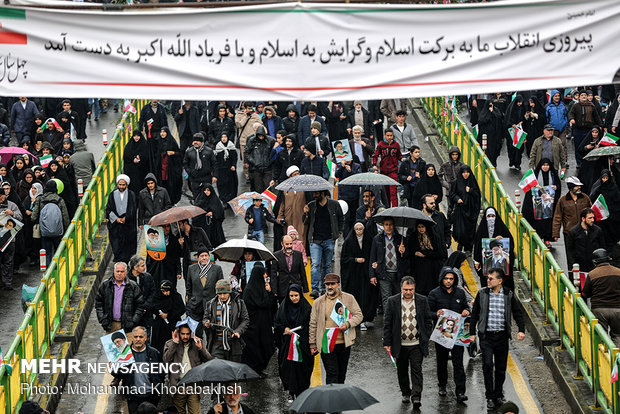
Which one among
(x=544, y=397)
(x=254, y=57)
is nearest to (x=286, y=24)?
(x=254, y=57)

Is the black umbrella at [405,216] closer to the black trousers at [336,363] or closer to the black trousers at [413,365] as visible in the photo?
the black trousers at [413,365]

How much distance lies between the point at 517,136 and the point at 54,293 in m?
12.1

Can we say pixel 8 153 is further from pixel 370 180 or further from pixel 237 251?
pixel 237 251

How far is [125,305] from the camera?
14359 millimetres

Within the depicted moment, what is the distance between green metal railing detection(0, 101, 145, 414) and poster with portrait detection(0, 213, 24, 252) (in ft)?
3.50

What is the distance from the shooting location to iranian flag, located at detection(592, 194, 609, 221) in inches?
726

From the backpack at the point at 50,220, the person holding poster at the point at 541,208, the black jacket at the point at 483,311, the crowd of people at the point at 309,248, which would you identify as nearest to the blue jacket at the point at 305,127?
the crowd of people at the point at 309,248

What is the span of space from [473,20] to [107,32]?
1.84 m

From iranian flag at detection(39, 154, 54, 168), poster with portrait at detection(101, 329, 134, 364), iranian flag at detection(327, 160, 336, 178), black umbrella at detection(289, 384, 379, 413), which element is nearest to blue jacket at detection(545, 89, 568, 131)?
iranian flag at detection(327, 160, 336, 178)

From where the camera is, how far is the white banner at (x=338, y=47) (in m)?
5.75

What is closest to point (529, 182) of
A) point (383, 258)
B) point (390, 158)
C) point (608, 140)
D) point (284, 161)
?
point (390, 158)

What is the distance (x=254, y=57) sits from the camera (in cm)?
579

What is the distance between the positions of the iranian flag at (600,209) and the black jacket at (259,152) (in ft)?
21.6

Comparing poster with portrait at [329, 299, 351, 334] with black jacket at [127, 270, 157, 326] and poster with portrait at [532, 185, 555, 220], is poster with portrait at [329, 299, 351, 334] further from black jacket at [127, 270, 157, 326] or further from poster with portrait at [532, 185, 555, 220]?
poster with portrait at [532, 185, 555, 220]
